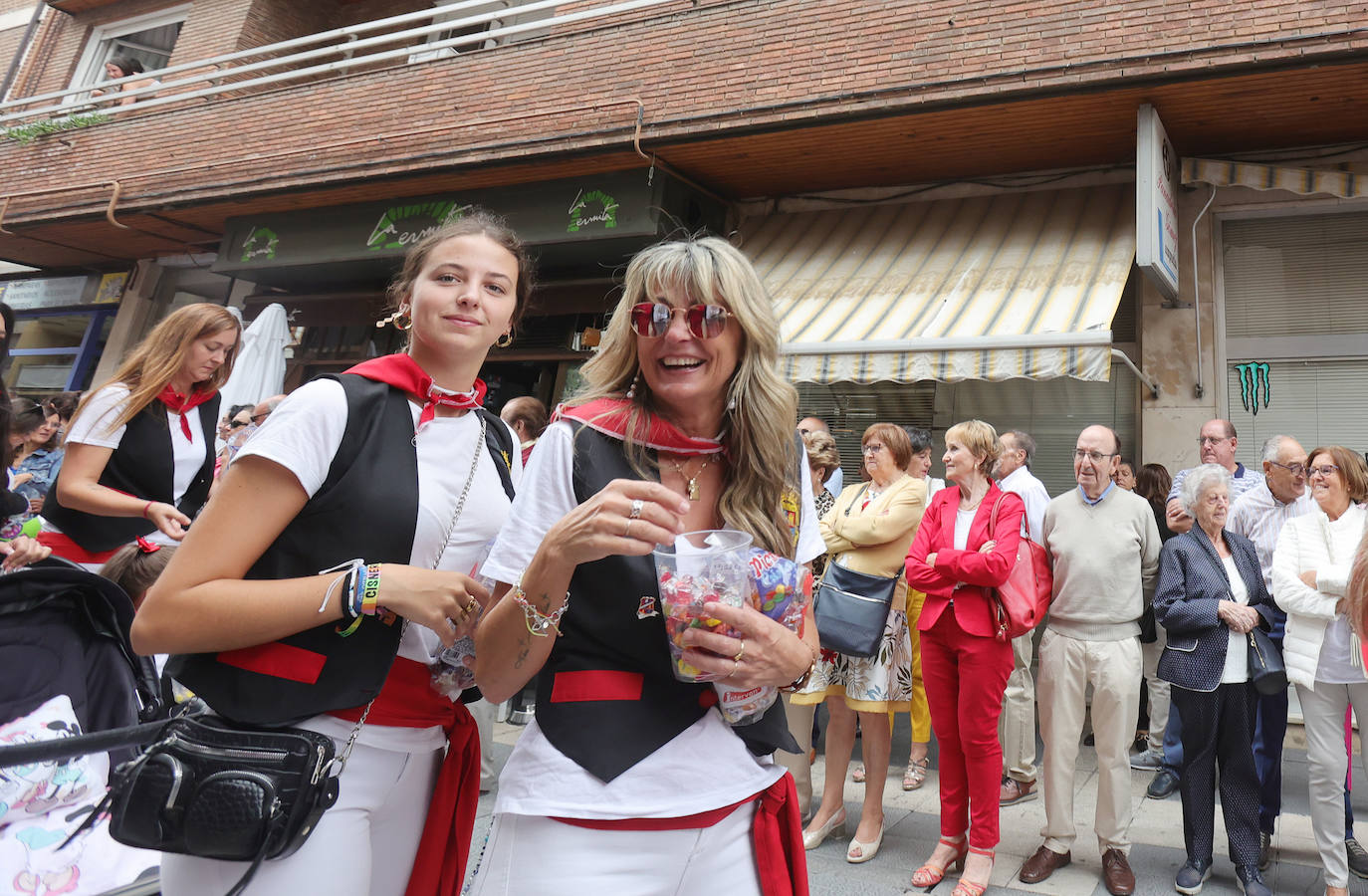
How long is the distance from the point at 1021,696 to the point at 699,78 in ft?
20.7

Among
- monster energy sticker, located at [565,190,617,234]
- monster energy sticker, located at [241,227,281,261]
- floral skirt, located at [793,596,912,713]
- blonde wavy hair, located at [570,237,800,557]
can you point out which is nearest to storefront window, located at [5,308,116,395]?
monster energy sticker, located at [241,227,281,261]

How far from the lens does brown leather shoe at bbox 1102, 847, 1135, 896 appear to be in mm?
4203

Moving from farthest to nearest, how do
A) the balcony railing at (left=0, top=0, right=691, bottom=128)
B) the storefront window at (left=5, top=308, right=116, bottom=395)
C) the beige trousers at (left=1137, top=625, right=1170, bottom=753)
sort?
the storefront window at (left=5, top=308, right=116, bottom=395) → the balcony railing at (left=0, top=0, right=691, bottom=128) → the beige trousers at (left=1137, top=625, right=1170, bottom=753)

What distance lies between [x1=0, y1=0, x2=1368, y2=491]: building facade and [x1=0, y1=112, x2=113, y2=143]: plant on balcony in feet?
4.03

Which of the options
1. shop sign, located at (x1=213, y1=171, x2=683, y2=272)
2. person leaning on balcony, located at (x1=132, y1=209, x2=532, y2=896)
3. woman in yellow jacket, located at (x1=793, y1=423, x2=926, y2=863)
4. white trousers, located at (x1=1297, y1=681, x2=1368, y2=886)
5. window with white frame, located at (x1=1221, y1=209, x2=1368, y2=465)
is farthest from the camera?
shop sign, located at (x1=213, y1=171, x2=683, y2=272)

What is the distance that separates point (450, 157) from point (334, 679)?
8774mm

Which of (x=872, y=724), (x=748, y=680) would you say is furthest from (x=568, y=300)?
(x=748, y=680)

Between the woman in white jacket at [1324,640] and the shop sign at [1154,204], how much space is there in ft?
8.66

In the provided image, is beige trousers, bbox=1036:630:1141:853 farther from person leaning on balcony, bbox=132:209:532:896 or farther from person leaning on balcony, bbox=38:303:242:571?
person leaning on balcony, bbox=38:303:242:571

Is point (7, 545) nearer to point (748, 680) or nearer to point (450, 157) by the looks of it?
point (748, 680)

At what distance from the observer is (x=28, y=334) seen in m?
15.3

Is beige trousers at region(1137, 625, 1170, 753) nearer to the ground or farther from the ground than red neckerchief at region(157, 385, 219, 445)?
nearer to the ground

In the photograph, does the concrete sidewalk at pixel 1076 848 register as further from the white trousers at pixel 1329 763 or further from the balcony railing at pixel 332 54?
the balcony railing at pixel 332 54

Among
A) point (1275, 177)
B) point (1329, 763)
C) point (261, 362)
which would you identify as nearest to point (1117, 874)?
point (1329, 763)
